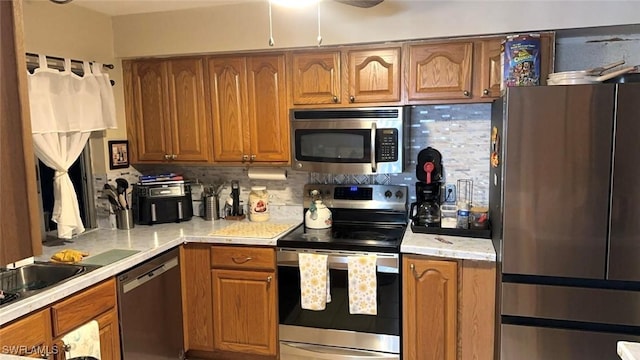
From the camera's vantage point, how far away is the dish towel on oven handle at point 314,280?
104 inches

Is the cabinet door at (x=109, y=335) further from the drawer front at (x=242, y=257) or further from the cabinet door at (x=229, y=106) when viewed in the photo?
the cabinet door at (x=229, y=106)

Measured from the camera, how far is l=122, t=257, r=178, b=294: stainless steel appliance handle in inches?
93.8

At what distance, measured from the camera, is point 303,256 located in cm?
266

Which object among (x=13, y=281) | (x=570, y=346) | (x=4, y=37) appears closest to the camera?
(x=4, y=37)

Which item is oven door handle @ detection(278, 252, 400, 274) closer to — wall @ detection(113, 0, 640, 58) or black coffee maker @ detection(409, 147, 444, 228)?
black coffee maker @ detection(409, 147, 444, 228)

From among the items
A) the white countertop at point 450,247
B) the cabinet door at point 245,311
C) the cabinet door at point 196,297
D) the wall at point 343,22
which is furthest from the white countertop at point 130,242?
the wall at point 343,22

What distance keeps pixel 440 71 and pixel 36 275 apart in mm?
2463

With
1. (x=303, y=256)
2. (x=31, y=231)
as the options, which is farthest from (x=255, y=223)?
(x=31, y=231)

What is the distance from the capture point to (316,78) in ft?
9.48

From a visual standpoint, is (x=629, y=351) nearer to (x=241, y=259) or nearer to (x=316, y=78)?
(x=241, y=259)

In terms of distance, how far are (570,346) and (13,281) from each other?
2.73 meters

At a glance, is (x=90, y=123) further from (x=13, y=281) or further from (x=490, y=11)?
(x=490, y=11)

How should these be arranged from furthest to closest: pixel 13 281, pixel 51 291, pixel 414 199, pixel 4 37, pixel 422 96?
pixel 414 199 < pixel 422 96 < pixel 13 281 < pixel 51 291 < pixel 4 37

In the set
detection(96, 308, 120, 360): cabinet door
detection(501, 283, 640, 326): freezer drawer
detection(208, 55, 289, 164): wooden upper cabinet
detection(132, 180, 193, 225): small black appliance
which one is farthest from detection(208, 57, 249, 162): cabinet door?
detection(501, 283, 640, 326): freezer drawer
